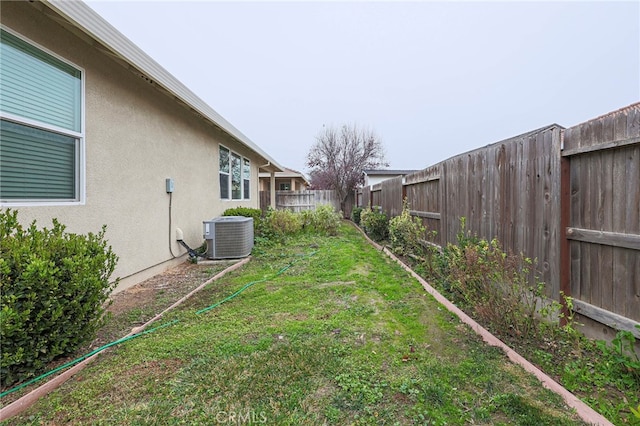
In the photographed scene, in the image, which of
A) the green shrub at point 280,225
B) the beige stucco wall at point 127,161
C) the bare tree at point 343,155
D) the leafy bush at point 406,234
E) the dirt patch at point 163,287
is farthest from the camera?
the bare tree at point 343,155

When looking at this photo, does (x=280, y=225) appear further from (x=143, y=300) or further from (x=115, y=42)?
(x=115, y=42)

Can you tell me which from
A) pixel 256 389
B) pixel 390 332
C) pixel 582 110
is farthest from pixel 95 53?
pixel 582 110

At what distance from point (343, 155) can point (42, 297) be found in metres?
21.9

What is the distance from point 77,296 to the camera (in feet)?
7.91

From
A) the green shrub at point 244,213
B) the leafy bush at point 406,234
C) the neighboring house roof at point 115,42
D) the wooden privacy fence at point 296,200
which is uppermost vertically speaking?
the neighboring house roof at point 115,42

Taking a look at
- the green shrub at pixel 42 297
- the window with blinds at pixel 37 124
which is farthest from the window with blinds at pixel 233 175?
the green shrub at pixel 42 297

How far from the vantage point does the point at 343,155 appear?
23.1m

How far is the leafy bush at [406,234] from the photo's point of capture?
5835 mm

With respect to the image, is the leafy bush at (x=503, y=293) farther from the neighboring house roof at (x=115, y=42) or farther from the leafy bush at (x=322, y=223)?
the leafy bush at (x=322, y=223)

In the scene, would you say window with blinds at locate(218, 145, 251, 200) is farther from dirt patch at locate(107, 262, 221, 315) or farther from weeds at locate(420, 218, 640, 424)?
weeds at locate(420, 218, 640, 424)

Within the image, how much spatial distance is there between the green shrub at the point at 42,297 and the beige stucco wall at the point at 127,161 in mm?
1122

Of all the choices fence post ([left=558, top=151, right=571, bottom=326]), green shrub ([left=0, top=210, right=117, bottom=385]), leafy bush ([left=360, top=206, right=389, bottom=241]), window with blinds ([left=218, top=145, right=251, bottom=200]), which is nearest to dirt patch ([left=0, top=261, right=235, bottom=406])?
green shrub ([left=0, top=210, right=117, bottom=385])

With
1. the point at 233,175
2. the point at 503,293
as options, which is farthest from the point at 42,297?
the point at 233,175

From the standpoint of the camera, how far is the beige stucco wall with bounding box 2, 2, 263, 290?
345 centimetres
